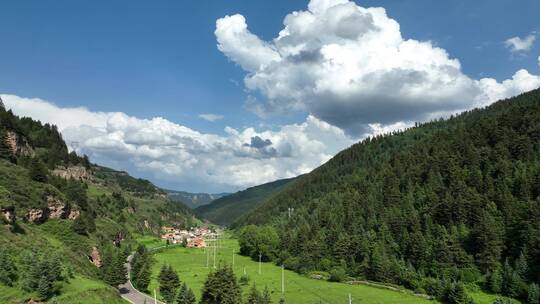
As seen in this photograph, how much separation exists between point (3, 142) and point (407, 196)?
152260mm

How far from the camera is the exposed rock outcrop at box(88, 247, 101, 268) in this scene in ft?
370

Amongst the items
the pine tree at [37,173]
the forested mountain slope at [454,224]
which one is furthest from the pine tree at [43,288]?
the forested mountain slope at [454,224]

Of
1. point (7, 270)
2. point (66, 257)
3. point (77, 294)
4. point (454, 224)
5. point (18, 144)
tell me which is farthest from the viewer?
point (18, 144)

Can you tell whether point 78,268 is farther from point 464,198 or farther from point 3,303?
point 464,198

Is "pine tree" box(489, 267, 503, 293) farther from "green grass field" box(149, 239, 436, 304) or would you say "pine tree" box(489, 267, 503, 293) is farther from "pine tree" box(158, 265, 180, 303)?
"pine tree" box(158, 265, 180, 303)

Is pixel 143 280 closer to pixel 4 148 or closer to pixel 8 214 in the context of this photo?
pixel 8 214

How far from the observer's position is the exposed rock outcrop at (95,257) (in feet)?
370

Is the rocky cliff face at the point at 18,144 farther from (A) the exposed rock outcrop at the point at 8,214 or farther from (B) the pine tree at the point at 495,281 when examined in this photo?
(B) the pine tree at the point at 495,281

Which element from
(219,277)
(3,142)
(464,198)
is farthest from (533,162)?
(3,142)

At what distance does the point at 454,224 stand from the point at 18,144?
15805 cm

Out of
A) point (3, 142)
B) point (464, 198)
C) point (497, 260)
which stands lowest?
point (497, 260)

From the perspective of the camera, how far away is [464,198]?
14650 cm

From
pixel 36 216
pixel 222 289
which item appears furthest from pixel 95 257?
pixel 222 289

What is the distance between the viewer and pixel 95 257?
11531 centimetres
